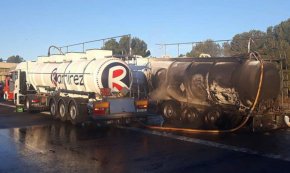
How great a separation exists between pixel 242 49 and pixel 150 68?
454 centimetres

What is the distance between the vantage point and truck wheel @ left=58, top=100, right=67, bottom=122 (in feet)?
52.9

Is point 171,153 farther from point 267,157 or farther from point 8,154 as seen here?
point 8,154

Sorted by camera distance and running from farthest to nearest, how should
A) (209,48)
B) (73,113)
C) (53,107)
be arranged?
1. (209,48)
2. (53,107)
3. (73,113)

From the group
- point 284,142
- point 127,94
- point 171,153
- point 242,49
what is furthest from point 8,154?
point 242,49

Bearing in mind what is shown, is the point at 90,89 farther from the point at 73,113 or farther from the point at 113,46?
the point at 113,46

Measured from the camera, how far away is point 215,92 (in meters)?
14.4

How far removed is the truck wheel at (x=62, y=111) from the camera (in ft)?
52.9

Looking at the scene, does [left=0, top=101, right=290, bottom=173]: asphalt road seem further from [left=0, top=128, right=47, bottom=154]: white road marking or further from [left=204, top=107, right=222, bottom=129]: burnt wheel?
[left=204, top=107, right=222, bottom=129]: burnt wheel

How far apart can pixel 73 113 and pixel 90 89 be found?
1314 mm

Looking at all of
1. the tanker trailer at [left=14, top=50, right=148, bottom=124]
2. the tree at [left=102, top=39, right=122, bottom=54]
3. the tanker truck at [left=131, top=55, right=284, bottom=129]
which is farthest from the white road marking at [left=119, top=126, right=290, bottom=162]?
the tree at [left=102, top=39, right=122, bottom=54]

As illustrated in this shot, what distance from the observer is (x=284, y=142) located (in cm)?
1130

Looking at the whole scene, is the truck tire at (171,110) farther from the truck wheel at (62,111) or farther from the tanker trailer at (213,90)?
the truck wheel at (62,111)

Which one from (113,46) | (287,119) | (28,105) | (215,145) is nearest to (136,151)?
(215,145)

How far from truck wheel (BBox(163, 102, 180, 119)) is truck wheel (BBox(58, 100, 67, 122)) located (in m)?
4.41
